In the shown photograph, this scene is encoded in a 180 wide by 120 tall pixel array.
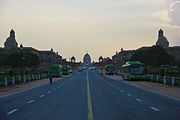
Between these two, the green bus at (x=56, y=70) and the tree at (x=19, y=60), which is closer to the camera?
the green bus at (x=56, y=70)

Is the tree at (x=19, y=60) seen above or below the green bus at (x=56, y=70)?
above

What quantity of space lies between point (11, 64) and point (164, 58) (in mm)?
47715

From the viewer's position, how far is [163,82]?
5856 centimetres

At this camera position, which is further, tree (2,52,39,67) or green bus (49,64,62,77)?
tree (2,52,39,67)

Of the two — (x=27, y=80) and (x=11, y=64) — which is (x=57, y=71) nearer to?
(x=11, y=64)

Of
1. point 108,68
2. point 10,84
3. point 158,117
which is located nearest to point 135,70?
point 10,84

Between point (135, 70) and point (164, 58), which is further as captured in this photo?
point (164, 58)

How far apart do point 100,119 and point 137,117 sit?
60.6 inches

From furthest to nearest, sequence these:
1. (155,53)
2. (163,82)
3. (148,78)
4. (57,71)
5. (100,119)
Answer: (155,53) → (57,71) → (148,78) → (163,82) → (100,119)

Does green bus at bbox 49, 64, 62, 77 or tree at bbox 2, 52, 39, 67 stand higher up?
tree at bbox 2, 52, 39, 67

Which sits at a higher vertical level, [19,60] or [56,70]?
[19,60]

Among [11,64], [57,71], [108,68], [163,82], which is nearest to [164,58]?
[108,68]

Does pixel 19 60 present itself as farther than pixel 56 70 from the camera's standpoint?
Yes

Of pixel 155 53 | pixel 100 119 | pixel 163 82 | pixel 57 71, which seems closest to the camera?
pixel 100 119
